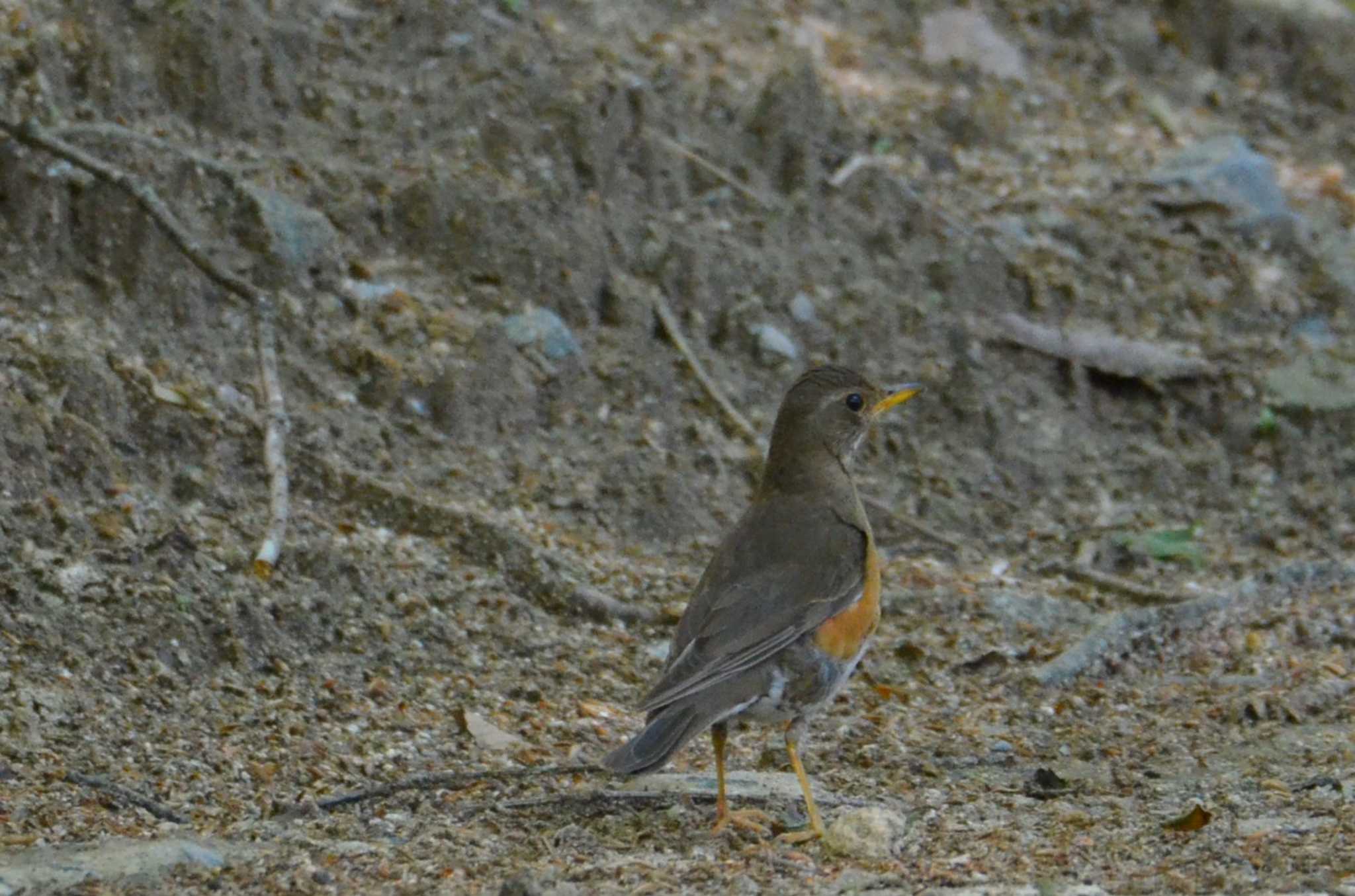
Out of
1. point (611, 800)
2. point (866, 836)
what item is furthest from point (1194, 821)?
point (611, 800)

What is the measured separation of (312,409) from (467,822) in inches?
94.9

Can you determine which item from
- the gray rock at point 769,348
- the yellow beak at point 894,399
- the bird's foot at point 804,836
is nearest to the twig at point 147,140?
the gray rock at point 769,348

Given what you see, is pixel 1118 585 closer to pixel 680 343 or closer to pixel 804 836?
pixel 680 343

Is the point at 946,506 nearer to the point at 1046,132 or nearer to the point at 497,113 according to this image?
the point at 497,113

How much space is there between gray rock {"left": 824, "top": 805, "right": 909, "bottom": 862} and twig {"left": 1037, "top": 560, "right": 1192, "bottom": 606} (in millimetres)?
2738

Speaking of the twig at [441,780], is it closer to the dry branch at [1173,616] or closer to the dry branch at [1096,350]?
the dry branch at [1173,616]

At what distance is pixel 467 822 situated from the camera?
5.05 meters

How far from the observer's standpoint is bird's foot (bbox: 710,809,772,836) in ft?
16.8

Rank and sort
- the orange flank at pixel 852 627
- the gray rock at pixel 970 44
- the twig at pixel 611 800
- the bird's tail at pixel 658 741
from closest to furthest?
the bird's tail at pixel 658 741, the twig at pixel 611 800, the orange flank at pixel 852 627, the gray rock at pixel 970 44

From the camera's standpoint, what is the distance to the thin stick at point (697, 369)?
8.02 meters

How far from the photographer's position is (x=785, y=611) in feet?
17.7

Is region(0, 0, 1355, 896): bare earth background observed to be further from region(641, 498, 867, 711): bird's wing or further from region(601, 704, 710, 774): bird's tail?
region(641, 498, 867, 711): bird's wing

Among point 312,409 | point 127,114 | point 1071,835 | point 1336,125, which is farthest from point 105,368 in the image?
point 1336,125

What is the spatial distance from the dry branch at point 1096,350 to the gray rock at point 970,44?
89.4 inches
